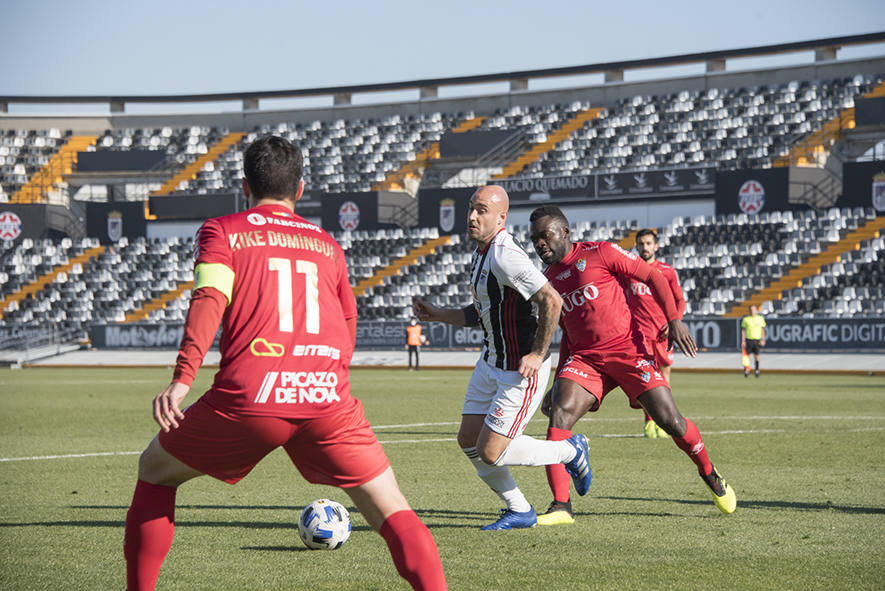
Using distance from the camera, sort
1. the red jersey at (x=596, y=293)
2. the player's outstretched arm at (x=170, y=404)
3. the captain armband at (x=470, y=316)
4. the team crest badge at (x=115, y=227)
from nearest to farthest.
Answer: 1. the player's outstretched arm at (x=170, y=404)
2. the captain armband at (x=470, y=316)
3. the red jersey at (x=596, y=293)
4. the team crest badge at (x=115, y=227)

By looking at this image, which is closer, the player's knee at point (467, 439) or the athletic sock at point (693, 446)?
the player's knee at point (467, 439)

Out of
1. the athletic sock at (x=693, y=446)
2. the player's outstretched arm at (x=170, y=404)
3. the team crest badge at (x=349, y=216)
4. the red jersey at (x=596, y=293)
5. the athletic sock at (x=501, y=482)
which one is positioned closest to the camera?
the player's outstretched arm at (x=170, y=404)

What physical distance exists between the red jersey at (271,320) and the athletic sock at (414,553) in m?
0.53

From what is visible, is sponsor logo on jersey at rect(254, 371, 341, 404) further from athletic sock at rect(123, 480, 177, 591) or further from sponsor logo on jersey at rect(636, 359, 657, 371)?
sponsor logo on jersey at rect(636, 359, 657, 371)

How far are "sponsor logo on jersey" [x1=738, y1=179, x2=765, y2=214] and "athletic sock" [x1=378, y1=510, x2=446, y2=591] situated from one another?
36.0m

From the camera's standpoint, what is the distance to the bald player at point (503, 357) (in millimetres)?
6680

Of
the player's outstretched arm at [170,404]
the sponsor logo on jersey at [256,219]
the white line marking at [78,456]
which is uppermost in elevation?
the sponsor logo on jersey at [256,219]

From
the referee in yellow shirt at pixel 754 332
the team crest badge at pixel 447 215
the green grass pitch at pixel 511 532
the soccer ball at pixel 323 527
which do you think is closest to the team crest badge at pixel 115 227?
the team crest badge at pixel 447 215

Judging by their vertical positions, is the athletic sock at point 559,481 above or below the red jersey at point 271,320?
below

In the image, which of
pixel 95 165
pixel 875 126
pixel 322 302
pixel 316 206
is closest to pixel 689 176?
pixel 875 126

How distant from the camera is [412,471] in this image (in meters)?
10.3

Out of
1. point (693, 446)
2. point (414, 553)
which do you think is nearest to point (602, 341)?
point (693, 446)

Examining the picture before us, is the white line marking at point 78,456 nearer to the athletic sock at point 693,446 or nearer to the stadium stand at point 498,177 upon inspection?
the athletic sock at point 693,446

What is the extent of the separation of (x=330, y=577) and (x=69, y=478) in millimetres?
4977
